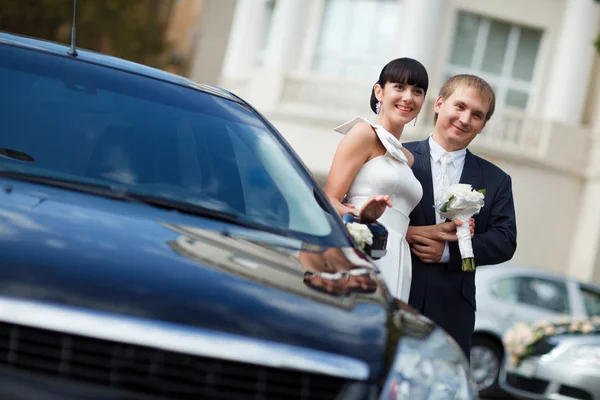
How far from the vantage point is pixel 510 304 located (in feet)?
44.8

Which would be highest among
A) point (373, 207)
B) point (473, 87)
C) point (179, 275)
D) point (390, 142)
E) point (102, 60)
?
point (473, 87)

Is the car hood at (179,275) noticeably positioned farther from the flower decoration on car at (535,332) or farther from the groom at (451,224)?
the flower decoration on car at (535,332)

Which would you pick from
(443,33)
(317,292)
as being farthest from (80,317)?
(443,33)

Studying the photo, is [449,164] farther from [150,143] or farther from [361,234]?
[150,143]

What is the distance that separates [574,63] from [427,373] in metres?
21.2

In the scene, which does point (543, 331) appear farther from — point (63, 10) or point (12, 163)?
point (63, 10)

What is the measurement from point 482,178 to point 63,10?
1062 inches

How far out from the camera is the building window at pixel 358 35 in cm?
2403

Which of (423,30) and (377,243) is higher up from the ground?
(423,30)

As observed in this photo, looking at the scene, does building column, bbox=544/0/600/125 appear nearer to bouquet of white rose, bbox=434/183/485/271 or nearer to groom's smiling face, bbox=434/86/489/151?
groom's smiling face, bbox=434/86/489/151

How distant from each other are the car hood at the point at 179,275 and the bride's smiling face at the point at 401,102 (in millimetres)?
1696

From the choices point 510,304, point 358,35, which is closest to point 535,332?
point 510,304

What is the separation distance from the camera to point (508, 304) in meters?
13.6

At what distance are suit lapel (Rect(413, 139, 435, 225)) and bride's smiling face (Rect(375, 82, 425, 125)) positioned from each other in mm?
186
